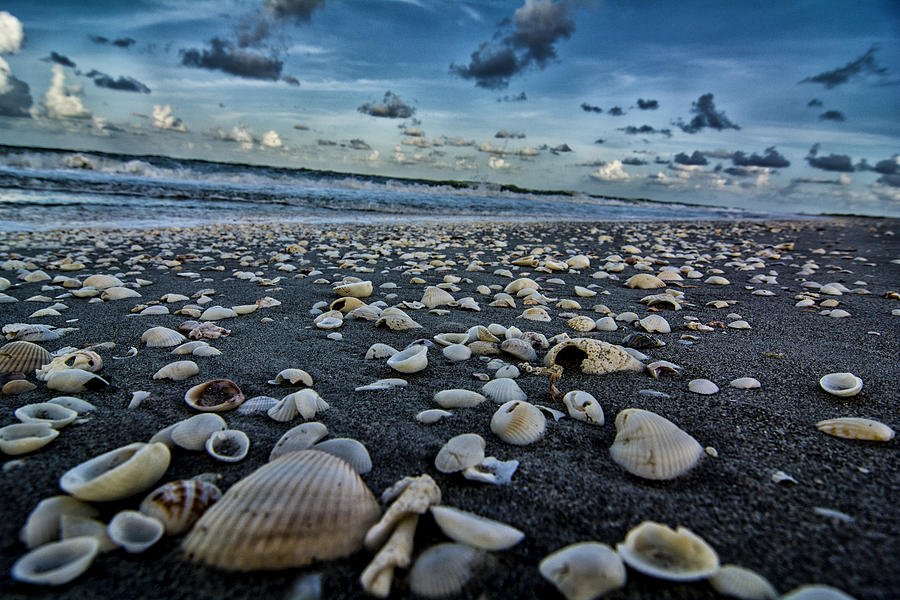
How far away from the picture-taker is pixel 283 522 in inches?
40.4

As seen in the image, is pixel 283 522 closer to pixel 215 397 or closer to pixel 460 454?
pixel 460 454

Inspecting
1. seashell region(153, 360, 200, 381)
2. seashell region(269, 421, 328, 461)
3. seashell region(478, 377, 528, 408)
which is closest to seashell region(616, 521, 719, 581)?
seashell region(478, 377, 528, 408)

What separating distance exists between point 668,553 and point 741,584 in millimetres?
138

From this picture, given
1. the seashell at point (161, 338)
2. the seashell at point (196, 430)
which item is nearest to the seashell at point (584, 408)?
the seashell at point (196, 430)

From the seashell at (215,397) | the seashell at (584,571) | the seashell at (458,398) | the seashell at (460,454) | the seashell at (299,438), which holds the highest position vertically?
the seashell at (584,571)

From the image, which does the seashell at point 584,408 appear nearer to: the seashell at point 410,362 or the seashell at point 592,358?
the seashell at point 592,358

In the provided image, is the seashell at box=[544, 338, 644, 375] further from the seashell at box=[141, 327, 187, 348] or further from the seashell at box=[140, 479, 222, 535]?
the seashell at box=[141, 327, 187, 348]

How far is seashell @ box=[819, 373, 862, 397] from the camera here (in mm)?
1849

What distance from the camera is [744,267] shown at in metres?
5.80

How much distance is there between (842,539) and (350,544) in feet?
3.77

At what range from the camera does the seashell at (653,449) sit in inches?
53.8

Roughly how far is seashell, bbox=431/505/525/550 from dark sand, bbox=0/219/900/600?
0.11 feet

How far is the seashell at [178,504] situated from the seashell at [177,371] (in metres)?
0.98

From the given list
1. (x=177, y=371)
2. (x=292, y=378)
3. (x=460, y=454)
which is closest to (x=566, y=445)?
(x=460, y=454)
